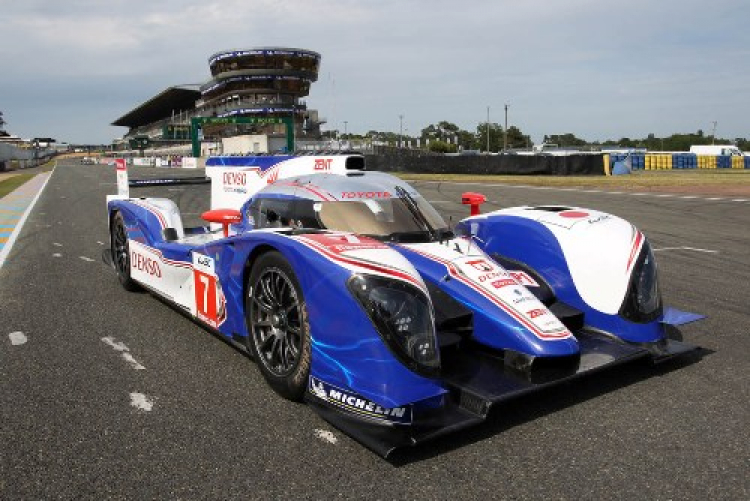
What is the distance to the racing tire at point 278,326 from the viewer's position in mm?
3449

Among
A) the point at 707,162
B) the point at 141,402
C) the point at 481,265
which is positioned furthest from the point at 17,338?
the point at 707,162

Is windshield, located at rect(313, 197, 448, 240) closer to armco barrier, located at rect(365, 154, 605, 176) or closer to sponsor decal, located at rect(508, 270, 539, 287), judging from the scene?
sponsor decal, located at rect(508, 270, 539, 287)

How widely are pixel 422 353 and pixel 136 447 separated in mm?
1490

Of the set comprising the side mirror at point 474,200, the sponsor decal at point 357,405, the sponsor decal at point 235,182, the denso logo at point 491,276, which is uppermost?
the sponsor decal at point 235,182

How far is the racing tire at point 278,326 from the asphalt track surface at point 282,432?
17cm

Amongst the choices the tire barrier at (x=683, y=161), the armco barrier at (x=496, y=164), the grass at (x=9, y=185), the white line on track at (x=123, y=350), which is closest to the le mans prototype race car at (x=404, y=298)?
the white line on track at (x=123, y=350)

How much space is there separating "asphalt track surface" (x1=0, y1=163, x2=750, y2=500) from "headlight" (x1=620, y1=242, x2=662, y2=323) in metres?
0.37

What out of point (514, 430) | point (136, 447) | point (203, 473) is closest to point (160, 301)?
point (136, 447)

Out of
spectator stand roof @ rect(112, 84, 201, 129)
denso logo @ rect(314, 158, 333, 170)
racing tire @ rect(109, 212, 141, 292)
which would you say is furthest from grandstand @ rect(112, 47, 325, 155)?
denso logo @ rect(314, 158, 333, 170)

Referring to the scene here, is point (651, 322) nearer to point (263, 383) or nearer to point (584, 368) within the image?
point (584, 368)

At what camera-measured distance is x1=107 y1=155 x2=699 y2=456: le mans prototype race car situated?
3.02 m

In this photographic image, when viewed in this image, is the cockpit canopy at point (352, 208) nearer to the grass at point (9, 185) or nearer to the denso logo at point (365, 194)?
the denso logo at point (365, 194)

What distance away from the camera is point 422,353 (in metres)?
3.07

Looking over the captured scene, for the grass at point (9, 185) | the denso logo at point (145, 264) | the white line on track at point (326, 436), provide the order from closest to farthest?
1. the white line on track at point (326, 436)
2. the denso logo at point (145, 264)
3. the grass at point (9, 185)
